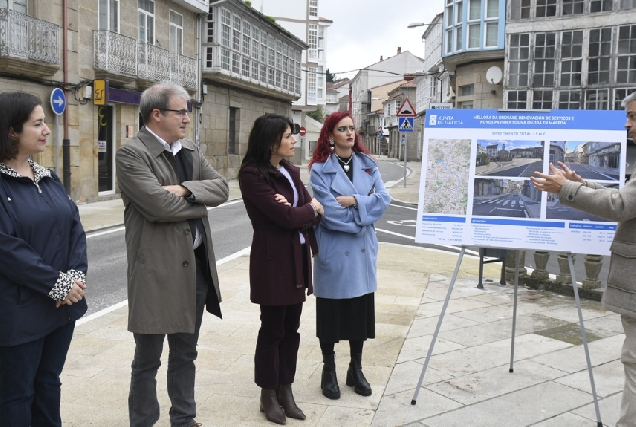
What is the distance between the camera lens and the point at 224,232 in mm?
12703

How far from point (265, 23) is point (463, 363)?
29.2 m

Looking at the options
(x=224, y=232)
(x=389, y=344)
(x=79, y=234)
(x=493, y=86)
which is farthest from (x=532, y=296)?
(x=493, y=86)

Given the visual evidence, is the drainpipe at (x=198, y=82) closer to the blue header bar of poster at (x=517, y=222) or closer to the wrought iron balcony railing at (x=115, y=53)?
the wrought iron balcony railing at (x=115, y=53)

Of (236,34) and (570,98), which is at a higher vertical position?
(236,34)

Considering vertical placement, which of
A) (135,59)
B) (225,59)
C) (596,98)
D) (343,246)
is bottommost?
(343,246)

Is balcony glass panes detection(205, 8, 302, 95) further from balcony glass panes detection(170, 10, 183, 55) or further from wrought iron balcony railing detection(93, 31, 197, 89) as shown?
wrought iron balcony railing detection(93, 31, 197, 89)

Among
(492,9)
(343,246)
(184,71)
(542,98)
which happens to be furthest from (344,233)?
(492,9)

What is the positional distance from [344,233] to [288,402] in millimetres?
1146

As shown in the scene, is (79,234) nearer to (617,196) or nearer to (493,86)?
(617,196)

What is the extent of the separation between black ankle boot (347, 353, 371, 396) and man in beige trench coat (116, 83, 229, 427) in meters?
1.21

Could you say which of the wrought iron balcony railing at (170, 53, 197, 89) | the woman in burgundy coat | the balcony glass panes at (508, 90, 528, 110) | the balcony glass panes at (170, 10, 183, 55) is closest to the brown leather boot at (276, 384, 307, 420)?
the woman in burgundy coat

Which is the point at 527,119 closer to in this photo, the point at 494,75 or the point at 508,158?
the point at 508,158

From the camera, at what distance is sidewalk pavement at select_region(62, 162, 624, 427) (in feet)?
12.8

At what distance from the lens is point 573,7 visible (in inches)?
900
